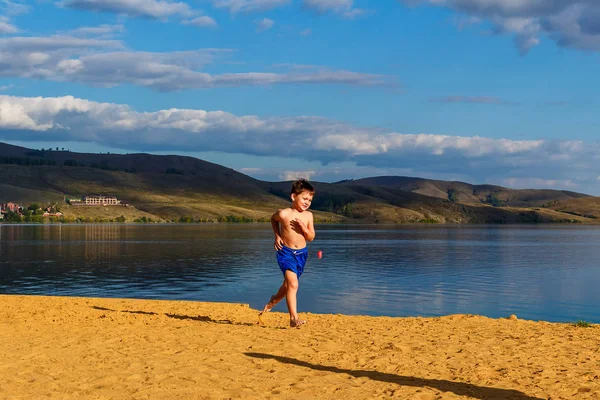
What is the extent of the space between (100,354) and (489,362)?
6.71m

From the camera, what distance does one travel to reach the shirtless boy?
14164mm

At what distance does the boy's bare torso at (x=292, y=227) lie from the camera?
46.7 feet

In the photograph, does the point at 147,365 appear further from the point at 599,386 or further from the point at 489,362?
the point at 599,386

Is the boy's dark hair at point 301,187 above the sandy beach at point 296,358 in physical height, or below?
above

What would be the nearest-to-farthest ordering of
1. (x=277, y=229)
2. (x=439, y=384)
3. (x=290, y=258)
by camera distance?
1. (x=439, y=384)
2. (x=290, y=258)
3. (x=277, y=229)

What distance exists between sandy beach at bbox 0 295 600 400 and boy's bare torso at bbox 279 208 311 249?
74.0 inches

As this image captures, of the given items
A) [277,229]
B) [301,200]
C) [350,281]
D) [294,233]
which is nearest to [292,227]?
[294,233]

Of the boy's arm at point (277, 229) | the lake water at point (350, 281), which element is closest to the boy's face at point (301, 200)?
the boy's arm at point (277, 229)

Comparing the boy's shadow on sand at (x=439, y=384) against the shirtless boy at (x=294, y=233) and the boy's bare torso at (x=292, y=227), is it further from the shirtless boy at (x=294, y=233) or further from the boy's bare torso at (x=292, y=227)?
the boy's bare torso at (x=292, y=227)

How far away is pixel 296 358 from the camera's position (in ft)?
37.5

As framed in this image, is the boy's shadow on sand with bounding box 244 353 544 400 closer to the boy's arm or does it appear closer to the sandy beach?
the sandy beach

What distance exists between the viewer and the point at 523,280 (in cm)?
4253

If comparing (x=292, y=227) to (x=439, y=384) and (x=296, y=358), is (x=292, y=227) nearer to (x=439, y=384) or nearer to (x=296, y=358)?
(x=296, y=358)

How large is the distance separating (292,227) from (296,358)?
356 cm
